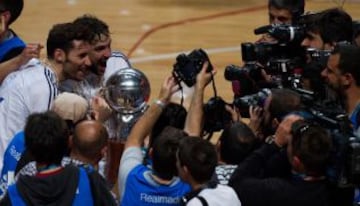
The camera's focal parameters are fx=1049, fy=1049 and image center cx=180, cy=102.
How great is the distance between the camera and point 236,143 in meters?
4.63

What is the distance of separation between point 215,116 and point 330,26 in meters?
1.00

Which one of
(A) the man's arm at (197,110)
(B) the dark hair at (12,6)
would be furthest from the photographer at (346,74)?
(B) the dark hair at (12,6)

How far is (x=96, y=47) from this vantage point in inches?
220

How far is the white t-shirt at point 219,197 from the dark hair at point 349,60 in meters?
1.18

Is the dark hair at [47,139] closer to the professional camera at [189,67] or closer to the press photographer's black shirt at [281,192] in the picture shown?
the press photographer's black shirt at [281,192]

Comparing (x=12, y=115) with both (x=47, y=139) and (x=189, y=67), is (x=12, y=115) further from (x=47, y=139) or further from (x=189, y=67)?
(x=47, y=139)

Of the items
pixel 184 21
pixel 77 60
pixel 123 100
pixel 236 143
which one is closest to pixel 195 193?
pixel 236 143

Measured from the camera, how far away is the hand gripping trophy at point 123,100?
5215mm

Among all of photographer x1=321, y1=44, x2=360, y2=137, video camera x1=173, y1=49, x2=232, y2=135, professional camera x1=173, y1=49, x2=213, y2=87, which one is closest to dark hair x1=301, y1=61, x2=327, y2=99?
photographer x1=321, y1=44, x2=360, y2=137

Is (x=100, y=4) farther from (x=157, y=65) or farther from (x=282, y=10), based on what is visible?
(x=282, y=10)

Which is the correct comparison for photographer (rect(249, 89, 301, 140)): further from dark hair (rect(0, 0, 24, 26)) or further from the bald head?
dark hair (rect(0, 0, 24, 26))

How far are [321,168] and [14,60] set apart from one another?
1.99m

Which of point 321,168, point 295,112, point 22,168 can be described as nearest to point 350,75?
point 295,112

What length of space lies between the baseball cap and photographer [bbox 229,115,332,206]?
2.78 feet
